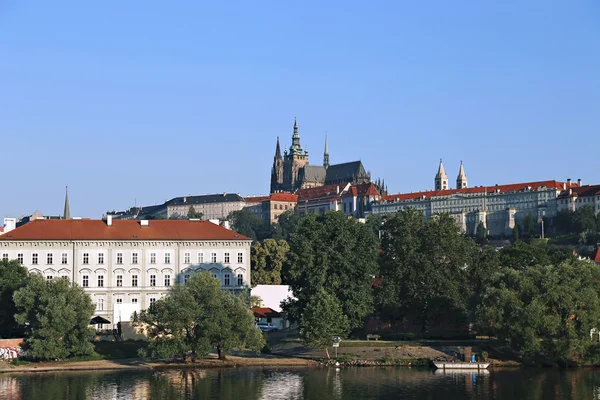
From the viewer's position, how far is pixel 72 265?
3420 inches

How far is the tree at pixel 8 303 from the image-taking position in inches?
2992

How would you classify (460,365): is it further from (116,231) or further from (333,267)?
(116,231)

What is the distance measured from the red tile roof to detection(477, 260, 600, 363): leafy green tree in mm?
25755

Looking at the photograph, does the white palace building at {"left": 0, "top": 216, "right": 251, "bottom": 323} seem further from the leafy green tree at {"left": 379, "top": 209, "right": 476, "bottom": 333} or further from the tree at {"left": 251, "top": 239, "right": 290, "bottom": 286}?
the tree at {"left": 251, "top": 239, "right": 290, "bottom": 286}

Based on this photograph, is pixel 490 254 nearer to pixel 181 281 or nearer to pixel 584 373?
pixel 584 373

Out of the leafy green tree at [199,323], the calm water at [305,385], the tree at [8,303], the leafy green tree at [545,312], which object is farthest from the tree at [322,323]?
the tree at [8,303]

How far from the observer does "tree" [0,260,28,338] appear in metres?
76.0

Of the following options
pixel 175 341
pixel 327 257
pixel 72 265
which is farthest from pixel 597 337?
pixel 72 265

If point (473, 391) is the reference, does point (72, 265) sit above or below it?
above

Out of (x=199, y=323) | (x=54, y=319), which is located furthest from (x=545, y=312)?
(x=54, y=319)

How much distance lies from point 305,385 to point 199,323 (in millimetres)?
11320

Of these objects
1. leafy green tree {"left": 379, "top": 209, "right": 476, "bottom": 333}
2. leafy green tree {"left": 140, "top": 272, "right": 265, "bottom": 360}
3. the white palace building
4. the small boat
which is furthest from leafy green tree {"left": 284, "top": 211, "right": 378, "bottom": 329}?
the white palace building

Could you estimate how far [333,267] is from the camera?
81750mm

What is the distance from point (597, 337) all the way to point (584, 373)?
5.38 m
